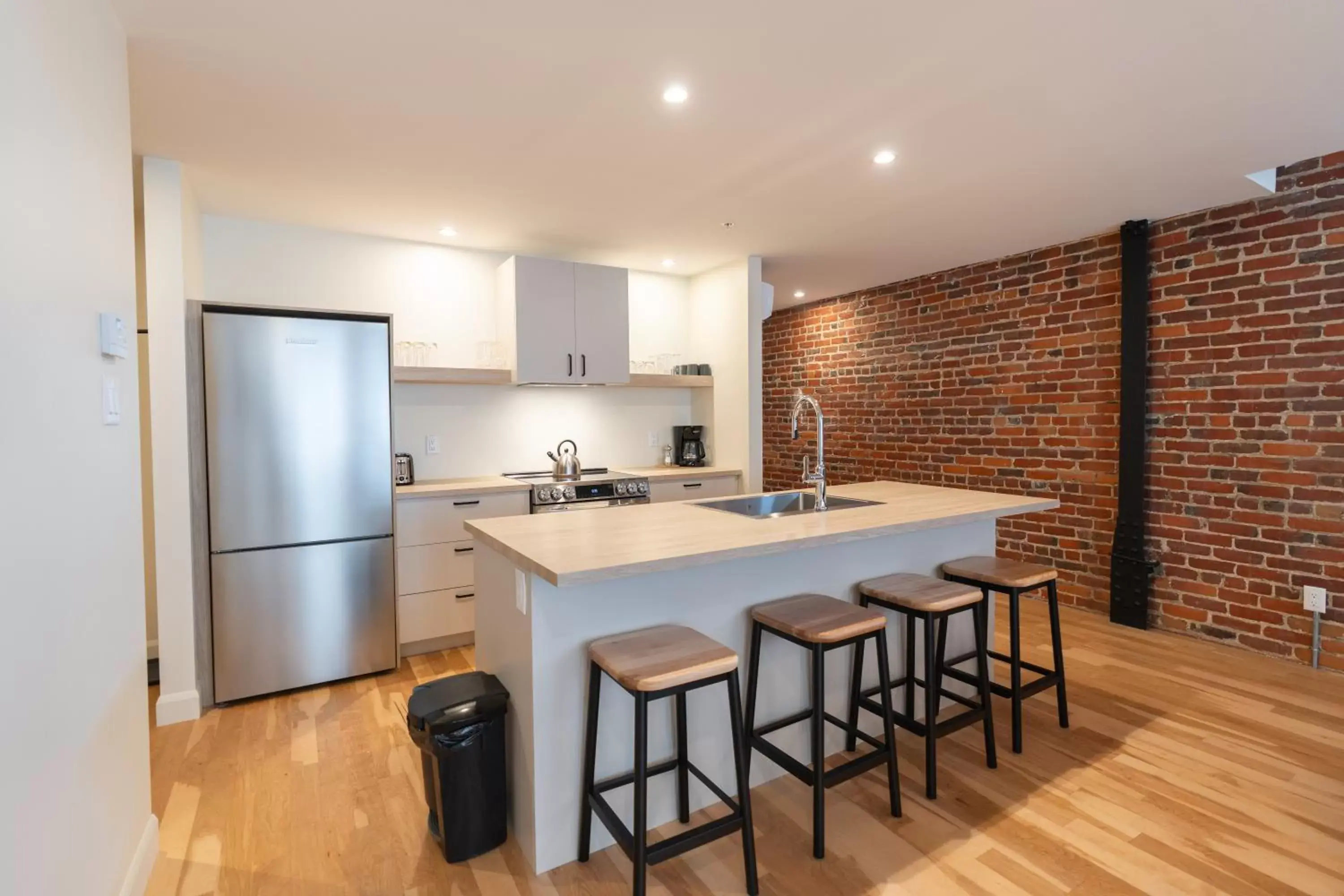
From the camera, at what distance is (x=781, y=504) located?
287 centimetres

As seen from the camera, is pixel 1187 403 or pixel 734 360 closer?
pixel 1187 403

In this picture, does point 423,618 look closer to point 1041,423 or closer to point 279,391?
point 279,391

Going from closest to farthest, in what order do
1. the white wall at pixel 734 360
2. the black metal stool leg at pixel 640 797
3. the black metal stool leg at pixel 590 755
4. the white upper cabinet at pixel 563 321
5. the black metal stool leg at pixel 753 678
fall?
the black metal stool leg at pixel 640 797 → the black metal stool leg at pixel 590 755 → the black metal stool leg at pixel 753 678 → the white upper cabinet at pixel 563 321 → the white wall at pixel 734 360

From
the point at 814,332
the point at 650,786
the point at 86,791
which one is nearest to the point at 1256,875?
the point at 650,786

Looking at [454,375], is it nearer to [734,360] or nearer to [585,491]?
[585,491]

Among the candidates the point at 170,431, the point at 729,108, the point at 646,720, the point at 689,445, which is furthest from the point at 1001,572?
the point at 170,431

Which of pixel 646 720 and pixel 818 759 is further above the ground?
pixel 646 720

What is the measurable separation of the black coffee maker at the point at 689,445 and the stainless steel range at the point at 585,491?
66 centimetres

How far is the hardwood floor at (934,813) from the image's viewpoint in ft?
5.83

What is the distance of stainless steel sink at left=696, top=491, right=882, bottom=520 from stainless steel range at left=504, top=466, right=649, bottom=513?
3.66 ft

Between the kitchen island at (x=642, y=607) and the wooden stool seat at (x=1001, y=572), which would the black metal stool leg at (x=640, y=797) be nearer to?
the kitchen island at (x=642, y=607)

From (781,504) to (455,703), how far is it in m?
1.58

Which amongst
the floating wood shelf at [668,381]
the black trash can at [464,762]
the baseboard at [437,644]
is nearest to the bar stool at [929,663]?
the black trash can at [464,762]

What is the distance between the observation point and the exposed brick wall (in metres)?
3.09
